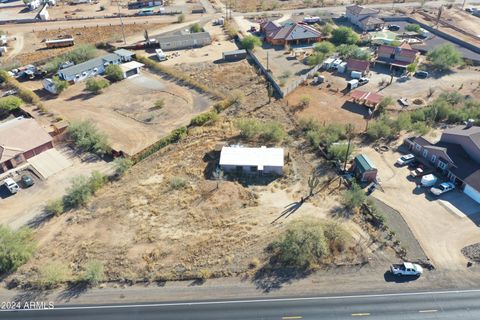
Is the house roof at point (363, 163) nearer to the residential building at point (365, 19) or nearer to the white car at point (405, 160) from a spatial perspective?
the white car at point (405, 160)

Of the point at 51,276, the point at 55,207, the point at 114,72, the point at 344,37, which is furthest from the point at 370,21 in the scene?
the point at 51,276

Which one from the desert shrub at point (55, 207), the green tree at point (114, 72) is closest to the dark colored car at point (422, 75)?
the green tree at point (114, 72)

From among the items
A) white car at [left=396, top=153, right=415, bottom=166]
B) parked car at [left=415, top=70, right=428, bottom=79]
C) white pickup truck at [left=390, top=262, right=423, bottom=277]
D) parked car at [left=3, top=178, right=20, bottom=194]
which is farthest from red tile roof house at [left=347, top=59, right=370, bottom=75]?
parked car at [left=3, top=178, right=20, bottom=194]

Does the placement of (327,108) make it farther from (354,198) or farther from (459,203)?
(459,203)

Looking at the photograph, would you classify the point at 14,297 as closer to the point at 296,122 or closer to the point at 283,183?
the point at 283,183

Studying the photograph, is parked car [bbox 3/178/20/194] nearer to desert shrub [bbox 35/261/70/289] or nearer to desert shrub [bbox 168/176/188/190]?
desert shrub [bbox 35/261/70/289]
